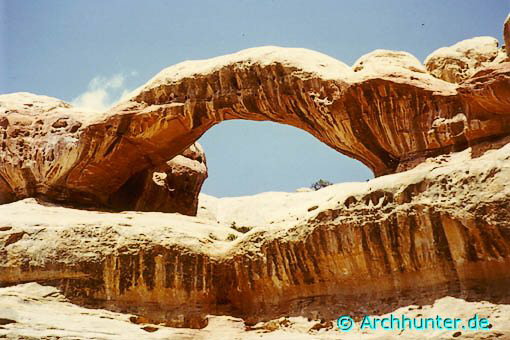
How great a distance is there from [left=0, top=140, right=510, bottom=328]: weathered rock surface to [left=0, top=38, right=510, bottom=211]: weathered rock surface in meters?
1.70

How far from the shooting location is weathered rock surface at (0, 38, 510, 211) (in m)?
16.8

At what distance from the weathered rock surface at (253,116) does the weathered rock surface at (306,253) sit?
1701mm

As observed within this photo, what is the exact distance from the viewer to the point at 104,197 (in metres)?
20.6

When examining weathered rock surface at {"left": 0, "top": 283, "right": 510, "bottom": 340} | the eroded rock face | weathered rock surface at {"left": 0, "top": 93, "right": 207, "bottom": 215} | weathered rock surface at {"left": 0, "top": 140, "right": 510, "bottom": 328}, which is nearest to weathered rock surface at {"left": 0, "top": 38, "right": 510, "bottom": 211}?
weathered rock surface at {"left": 0, "top": 93, "right": 207, "bottom": 215}

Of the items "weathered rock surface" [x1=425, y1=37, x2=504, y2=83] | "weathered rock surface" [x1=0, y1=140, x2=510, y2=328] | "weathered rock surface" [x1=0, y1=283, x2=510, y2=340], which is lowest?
"weathered rock surface" [x1=0, y1=283, x2=510, y2=340]

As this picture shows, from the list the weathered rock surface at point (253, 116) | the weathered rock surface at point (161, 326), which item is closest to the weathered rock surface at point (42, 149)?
the weathered rock surface at point (253, 116)

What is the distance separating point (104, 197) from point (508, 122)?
1285 cm

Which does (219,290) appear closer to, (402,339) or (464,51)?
(402,339)

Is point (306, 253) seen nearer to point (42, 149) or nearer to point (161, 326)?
point (161, 326)

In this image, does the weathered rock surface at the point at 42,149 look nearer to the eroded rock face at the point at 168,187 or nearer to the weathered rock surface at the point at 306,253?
the eroded rock face at the point at 168,187

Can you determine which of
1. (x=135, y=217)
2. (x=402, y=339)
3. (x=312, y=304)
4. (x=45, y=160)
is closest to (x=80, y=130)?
(x=45, y=160)

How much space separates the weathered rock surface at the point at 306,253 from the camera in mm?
11062

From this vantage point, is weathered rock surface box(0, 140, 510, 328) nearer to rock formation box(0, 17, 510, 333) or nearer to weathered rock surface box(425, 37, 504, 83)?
rock formation box(0, 17, 510, 333)

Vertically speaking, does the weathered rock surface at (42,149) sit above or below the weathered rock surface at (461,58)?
below
